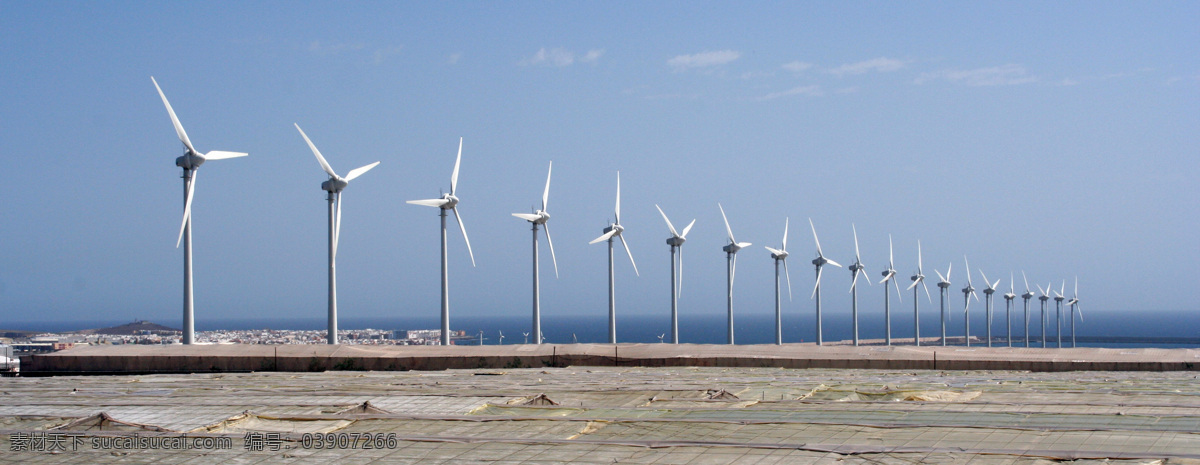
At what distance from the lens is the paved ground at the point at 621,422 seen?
16453 mm

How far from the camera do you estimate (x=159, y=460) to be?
54.9 feet

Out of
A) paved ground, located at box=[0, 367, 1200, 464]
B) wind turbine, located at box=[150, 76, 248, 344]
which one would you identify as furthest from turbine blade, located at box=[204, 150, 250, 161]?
paved ground, located at box=[0, 367, 1200, 464]

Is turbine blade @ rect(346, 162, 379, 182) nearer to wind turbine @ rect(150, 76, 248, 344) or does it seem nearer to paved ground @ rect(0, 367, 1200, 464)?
wind turbine @ rect(150, 76, 248, 344)

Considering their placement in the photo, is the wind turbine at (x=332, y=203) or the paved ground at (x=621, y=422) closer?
the paved ground at (x=621, y=422)

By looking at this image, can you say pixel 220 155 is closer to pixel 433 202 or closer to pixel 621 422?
pixel 433 202

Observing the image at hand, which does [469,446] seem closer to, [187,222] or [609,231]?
[187,222]

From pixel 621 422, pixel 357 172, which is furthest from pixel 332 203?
pixel 621 422

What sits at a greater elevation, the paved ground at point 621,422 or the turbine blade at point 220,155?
the turbine blade at point 220,155

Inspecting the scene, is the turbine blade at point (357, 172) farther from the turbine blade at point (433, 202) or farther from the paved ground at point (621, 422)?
the paved ground at point (621, 422)

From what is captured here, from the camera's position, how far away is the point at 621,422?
1980cm

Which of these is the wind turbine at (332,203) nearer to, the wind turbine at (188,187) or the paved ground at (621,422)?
the wind turbine at (188,187)

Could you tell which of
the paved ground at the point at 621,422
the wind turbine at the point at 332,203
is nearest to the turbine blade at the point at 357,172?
the wind turbine at the point at 332,203

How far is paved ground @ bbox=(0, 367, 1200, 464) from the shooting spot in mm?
16453

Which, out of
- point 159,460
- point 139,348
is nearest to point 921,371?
point 159,460
